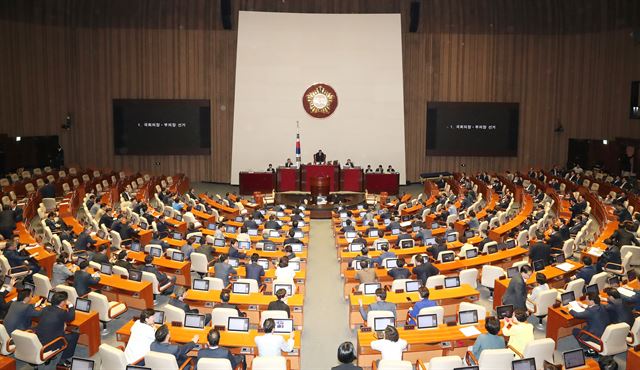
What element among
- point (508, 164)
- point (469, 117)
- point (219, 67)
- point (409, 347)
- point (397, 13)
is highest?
point (397, 13)

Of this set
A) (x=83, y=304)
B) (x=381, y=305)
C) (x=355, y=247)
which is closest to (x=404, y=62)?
(x=355, y=247)

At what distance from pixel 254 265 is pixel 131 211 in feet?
25.7

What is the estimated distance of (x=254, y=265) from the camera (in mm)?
12836

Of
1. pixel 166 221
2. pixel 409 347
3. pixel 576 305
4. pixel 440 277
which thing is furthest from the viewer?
pixel 166 221

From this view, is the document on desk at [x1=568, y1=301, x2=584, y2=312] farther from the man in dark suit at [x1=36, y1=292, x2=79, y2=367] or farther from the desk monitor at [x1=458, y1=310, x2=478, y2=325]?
the man in dark suit at [x1=36, y1=292, x2=79, y2=367]

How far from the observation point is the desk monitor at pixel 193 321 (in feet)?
32.0

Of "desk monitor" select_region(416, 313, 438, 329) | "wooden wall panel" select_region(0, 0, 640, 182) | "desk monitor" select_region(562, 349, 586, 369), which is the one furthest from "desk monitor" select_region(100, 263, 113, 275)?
"wooden wall panel" select_region(0, 0, 640, 182)

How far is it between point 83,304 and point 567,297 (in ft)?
29.2

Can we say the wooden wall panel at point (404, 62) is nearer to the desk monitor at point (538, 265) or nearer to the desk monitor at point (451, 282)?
the desk monitor at point (538, 265)

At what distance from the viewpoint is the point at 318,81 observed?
102 feet

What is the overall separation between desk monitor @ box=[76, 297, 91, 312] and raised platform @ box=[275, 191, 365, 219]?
1330 centimetres

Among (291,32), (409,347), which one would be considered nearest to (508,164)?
(291,32)

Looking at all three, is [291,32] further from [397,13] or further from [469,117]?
[469,117]

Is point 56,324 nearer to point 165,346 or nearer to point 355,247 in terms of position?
point 165,346
